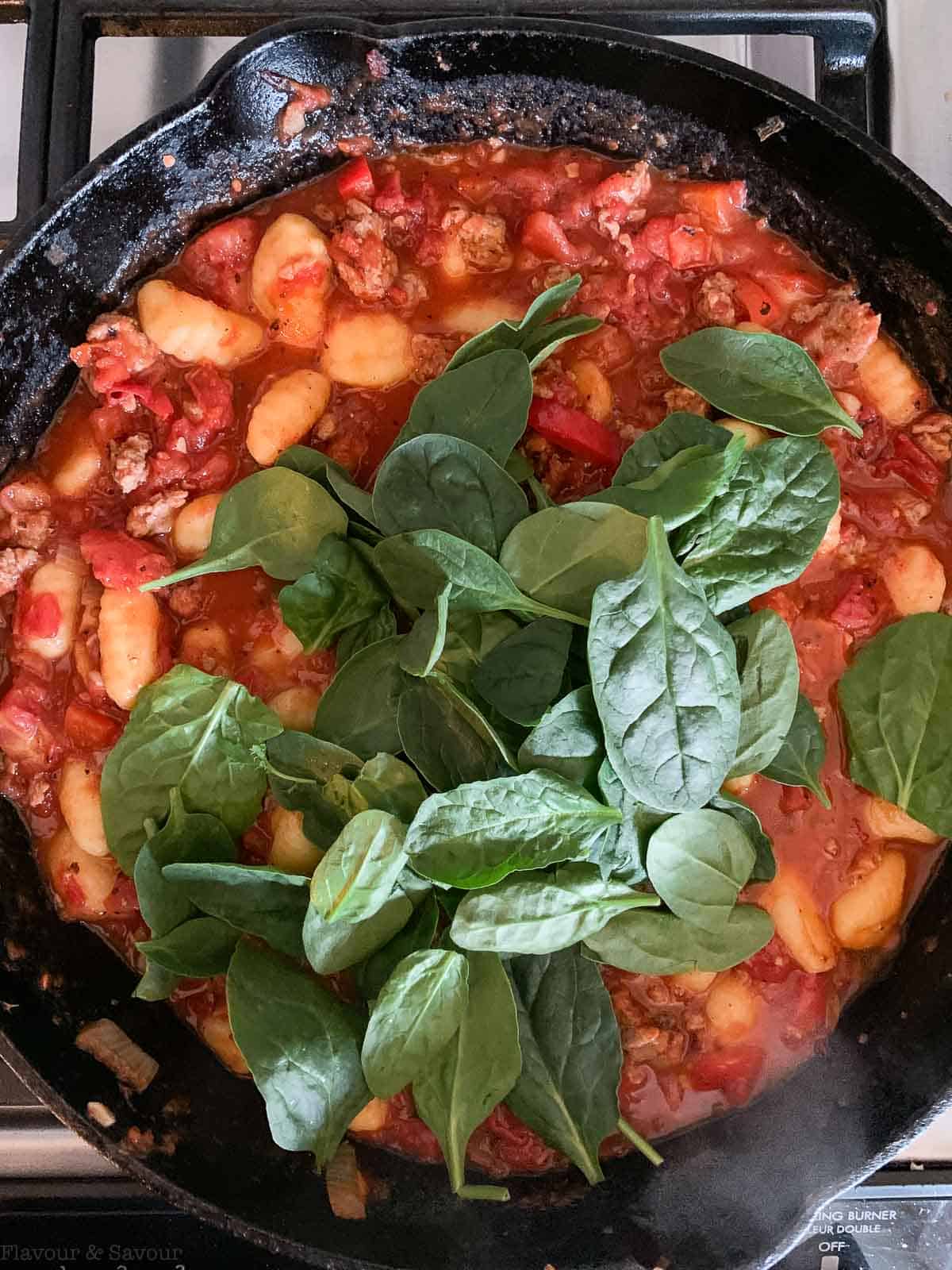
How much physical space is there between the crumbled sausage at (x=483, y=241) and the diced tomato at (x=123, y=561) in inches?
23.3

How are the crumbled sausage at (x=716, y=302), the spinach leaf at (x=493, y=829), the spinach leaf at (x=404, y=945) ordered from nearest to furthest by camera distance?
1. the spinach leaf at (x=493, y=829)
2. the spinach leaf at (x=404, y=945)
3. the crumbled sausage at (x=716, y=302)

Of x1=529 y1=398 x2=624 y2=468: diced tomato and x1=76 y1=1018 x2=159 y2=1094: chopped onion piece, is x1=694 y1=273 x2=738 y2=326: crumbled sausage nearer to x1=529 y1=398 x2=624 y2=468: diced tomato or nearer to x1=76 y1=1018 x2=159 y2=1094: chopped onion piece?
x1=529 y1=398 x2=624 y2=468: diced tomato

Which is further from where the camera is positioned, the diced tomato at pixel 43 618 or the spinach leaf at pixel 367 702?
the diced tomato at pixel 43 618

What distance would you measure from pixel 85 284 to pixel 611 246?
733mm

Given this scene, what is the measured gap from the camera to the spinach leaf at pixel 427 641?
116cm

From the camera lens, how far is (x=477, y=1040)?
125 centimetres

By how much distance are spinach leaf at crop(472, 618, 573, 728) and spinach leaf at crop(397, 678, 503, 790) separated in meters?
0.04

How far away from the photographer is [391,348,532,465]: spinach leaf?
130 centimetres

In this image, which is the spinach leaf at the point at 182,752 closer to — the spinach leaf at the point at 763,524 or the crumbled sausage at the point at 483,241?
the spinach leaf at the point at 763,524

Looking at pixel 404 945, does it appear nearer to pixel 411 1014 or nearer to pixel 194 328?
pixel 411 1014

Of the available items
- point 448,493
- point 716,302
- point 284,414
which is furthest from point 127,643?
point 716,302

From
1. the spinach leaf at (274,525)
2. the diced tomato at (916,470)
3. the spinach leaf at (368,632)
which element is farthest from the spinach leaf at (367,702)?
the diced tomato at (916,470)

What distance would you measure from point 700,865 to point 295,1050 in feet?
1.70

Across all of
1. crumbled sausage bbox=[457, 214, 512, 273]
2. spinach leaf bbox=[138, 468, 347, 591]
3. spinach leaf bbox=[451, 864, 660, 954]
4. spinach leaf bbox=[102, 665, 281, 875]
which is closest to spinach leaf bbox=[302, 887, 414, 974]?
spinach leaf bbox=[451, 864, 660, 954]
